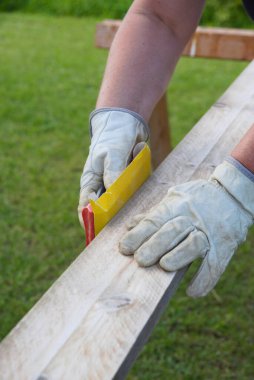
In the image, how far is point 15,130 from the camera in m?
4.82

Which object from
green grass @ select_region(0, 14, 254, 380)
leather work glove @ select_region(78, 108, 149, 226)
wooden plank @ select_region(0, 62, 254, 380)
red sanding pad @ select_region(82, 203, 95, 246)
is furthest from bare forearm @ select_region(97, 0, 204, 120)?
green grass @ select_region(0, 14, 254, 380)

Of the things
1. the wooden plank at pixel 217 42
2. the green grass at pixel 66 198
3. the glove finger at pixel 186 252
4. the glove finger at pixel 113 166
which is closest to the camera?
the glove finger at pixel 186 252

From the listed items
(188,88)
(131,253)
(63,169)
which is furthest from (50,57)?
(131,253)

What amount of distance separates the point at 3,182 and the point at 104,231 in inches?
107

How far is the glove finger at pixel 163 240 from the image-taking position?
1342 mm

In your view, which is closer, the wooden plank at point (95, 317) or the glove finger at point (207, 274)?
the wooden plank at point (95, 317)

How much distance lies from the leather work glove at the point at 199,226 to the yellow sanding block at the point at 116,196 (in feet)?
0.30

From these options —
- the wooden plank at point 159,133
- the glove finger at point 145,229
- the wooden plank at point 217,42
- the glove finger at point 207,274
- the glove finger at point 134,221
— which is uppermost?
the glove finger at point 145,229

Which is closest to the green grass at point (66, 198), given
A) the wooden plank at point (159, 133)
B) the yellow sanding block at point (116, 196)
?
the wooden plank at point (159, 133)

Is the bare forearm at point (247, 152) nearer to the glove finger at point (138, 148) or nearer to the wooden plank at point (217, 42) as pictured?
the glove finger at point (138, 148)

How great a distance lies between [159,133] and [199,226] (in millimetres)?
1779

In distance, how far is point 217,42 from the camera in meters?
3.05

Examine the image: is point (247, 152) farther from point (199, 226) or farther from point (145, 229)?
point (145, 229)

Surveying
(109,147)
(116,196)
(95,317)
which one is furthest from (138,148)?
(95,317)
